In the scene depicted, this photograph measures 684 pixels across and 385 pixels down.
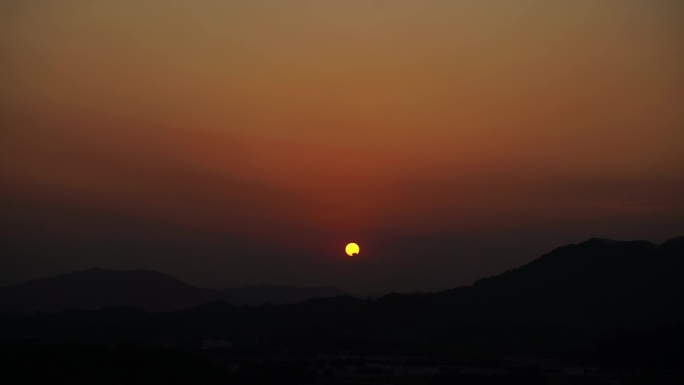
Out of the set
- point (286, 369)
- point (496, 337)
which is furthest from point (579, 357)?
point (286, 369)

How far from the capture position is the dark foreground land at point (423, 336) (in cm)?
4259

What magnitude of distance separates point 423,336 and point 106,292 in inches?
3670

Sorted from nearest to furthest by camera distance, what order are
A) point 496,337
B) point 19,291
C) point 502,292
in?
point 496,337, point 502,292, point 19,291

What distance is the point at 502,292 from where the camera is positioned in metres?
93.9

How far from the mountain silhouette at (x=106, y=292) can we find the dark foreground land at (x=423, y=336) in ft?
170

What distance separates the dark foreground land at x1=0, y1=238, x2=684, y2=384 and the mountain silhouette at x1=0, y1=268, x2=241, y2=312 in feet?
170

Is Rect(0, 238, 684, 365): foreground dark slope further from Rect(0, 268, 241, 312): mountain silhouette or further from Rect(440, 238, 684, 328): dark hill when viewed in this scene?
Rect(0, 268, 241, 312): mountain silhouette

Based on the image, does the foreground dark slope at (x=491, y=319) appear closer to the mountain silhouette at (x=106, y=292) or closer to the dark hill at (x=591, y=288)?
the dark hill at (x=591, y=288)

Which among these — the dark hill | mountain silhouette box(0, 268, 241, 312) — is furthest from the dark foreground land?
mountain silhouette box(0, 268, 241, 312)

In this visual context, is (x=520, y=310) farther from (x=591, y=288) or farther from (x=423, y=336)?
(x=423, y=336)

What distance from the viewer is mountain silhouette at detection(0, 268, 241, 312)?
146 m

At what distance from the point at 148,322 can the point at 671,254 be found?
52635 millimetres

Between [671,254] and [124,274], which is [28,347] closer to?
[671,254]

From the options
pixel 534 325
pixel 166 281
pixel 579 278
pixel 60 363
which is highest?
pixel 166 281
